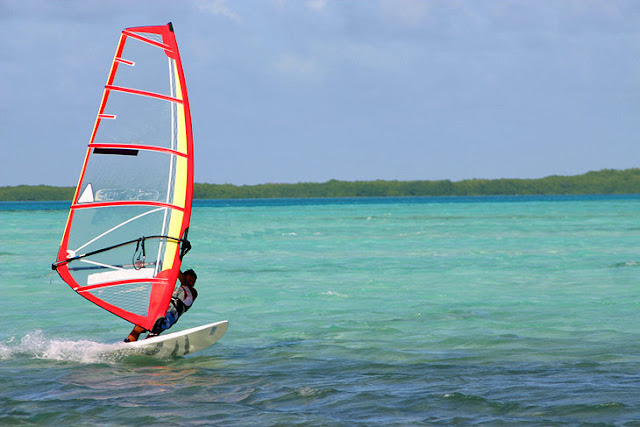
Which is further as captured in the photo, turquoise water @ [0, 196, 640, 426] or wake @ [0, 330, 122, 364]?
wake @ [0, 330, 122, 364]

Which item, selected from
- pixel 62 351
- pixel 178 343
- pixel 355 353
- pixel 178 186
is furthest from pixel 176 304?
pixel 355 353

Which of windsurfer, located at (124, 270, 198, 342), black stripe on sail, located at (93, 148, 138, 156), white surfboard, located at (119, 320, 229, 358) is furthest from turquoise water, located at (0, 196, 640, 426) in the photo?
black stripe on sail, located at (93, 148, 138, 156)

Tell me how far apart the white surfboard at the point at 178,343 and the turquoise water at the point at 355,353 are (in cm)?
18

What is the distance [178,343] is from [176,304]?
51 centimetres

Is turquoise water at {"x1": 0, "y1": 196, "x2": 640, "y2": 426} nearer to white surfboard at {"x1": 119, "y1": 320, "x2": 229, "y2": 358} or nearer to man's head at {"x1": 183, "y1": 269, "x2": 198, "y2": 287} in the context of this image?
white surfboard at {"x1": 119, "y1": 320, "x2": 229, "y2": 358}

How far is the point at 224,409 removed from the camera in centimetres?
712

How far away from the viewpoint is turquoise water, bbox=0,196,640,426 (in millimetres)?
7051

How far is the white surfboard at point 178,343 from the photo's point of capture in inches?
365

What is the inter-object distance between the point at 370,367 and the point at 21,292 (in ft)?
37.2

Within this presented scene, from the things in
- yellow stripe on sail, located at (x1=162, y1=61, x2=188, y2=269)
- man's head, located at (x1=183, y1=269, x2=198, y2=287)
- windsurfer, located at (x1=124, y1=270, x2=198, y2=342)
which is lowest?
windsurfer, located at (x1=124, y1=270, x2=198, y2=342)

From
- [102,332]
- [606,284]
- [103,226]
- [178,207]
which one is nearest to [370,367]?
[178,207]

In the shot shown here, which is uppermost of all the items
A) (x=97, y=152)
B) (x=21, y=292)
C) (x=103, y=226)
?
(x=97, y=152)

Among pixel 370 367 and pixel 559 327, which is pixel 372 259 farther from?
pixel 370 367

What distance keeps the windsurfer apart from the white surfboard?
5.4 inches
